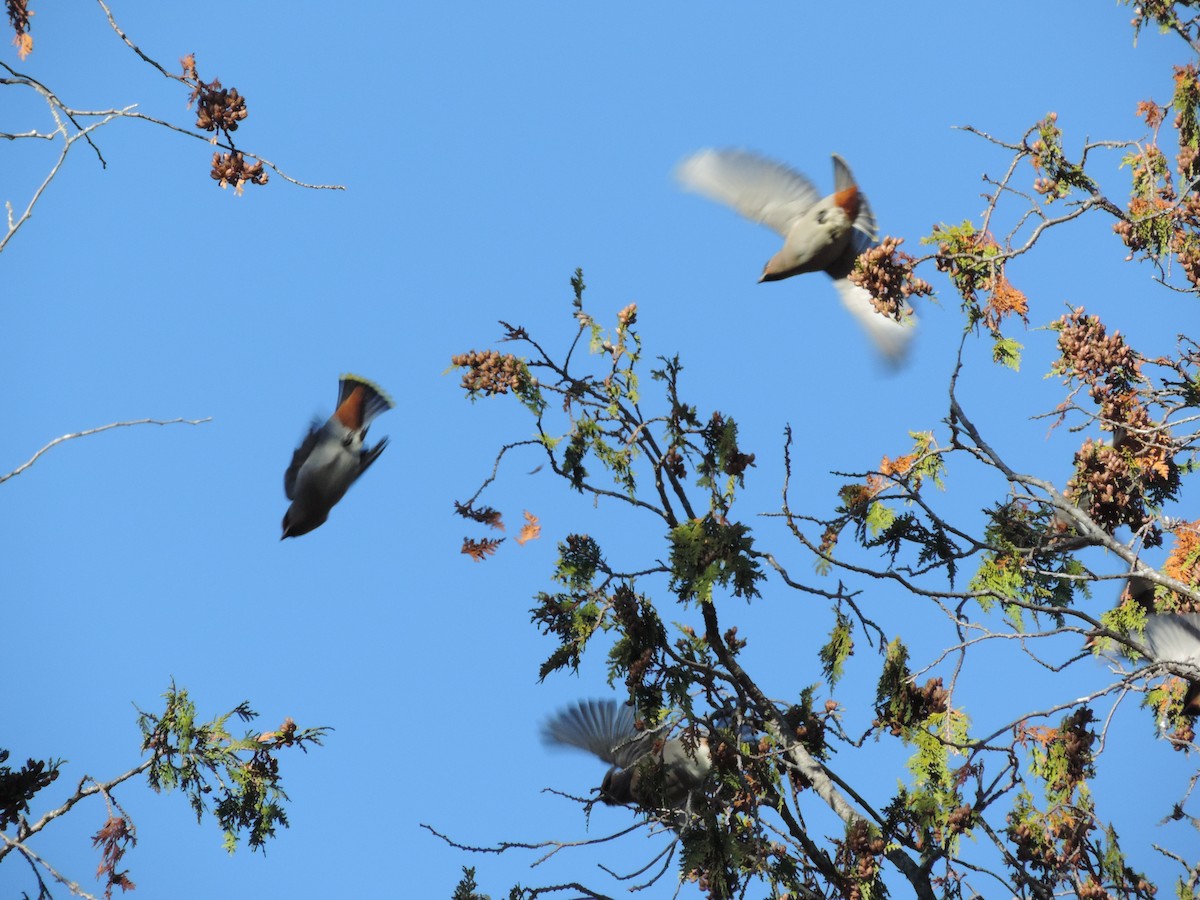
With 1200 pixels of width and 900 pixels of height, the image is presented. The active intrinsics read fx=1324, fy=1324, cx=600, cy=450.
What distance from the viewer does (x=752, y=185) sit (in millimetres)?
6586

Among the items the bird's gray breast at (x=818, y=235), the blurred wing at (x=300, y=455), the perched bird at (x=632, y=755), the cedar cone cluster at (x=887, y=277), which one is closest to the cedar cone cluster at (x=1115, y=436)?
the cedar cone cluster at (x=887, y=277)

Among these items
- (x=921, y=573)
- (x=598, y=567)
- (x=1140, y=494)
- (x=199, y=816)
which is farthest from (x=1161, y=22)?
(x=199, y=816)

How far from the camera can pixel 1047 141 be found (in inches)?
218

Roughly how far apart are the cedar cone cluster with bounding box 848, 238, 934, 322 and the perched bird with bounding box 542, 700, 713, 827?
1.67 m

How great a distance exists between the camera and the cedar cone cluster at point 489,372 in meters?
4.81

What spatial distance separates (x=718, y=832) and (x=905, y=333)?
271 centimetres

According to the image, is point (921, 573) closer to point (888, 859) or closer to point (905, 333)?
point (888, 859)

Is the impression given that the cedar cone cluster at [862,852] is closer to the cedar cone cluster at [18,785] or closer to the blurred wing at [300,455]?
the cedar cone cluster at [18,785]

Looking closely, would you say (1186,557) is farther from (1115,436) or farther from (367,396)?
(367,396)

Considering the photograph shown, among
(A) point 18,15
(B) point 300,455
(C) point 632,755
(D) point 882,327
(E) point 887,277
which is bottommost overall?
(C) point 632,755

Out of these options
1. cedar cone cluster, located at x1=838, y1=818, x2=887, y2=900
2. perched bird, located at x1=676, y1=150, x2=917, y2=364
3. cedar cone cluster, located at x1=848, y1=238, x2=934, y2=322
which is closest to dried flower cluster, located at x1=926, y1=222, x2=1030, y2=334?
cedar cone cluster, located at x1=848, y1=238, x2=934, y2=322

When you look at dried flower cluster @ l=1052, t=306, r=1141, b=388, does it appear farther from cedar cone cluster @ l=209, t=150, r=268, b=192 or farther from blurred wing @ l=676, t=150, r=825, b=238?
cedar cone cluster @ l=209, t=150, r=268, b=192

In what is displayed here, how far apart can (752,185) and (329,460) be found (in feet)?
8.39

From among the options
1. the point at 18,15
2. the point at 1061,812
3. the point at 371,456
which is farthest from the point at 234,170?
the point at 1061,812
